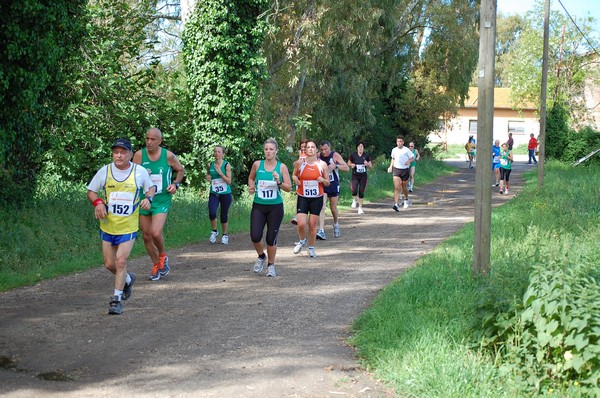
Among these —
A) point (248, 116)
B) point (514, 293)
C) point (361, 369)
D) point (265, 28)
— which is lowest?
point (361, 369)

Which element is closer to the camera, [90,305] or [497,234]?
[90,305]

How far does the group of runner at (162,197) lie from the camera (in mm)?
8867

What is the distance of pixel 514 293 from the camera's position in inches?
268

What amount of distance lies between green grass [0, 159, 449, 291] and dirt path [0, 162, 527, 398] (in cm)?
57

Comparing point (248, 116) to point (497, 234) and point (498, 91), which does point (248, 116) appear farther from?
point (498, 91)

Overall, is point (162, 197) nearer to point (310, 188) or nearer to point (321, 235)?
point (310, 188)

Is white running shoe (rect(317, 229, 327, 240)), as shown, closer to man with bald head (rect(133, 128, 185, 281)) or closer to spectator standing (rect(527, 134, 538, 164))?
man with bald head (rect(133, 128, 185, 281))

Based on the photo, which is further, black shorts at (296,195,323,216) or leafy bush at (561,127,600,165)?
leafy bush at (561,127,600,165)

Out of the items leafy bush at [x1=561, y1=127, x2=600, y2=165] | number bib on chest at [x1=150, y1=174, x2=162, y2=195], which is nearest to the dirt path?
number bib on chest at [x1=150, y1=174, x2=162, y2=195]

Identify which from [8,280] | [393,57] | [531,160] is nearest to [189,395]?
[8,280]

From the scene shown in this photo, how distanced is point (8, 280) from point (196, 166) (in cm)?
1107

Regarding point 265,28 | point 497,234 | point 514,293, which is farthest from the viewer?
point 265,28

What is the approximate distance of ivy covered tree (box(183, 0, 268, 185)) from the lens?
20734mm

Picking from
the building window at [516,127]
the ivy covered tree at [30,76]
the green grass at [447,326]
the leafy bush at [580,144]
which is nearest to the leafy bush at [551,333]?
the green grass at [447,326]
